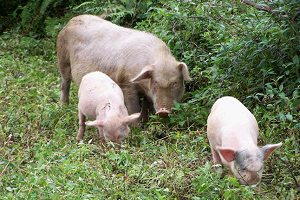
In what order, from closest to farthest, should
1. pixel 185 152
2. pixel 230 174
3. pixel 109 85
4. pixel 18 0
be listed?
pixel 230 174 < pixel 185 152 < pixel 109 85 < pixel 18 0

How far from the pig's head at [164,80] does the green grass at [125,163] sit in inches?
9.5

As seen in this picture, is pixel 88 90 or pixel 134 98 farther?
pixel 134 98

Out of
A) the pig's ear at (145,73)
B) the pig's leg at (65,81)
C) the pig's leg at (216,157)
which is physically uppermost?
the pig's leg at (216,157)

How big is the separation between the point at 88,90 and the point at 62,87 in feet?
5.64

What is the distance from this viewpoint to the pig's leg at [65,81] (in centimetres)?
755

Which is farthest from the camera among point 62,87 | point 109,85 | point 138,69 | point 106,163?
point 62,87

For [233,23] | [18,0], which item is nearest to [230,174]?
[233,23]

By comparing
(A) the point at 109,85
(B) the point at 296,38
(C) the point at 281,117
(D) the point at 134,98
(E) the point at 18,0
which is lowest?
(E) the point at 18,0

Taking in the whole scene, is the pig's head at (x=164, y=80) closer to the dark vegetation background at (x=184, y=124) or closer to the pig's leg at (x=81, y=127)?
the dark vegetation background at (x=184, y=124)

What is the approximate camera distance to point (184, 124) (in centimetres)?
605

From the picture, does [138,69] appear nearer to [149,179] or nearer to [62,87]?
[62,87]

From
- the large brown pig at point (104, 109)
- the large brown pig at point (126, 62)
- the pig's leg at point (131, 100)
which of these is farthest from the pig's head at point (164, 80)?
the large brown pig at point (104, 109)

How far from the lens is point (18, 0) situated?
11.6m

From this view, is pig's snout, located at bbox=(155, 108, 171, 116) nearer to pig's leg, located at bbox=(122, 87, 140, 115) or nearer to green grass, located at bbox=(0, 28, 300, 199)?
green grass, located at bbox=(0, 28, 300, 199)
